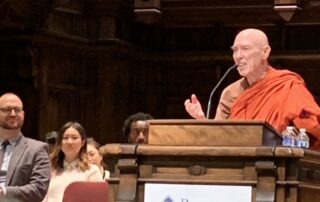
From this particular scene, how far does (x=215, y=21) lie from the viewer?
839 cm

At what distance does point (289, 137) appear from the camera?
341 centimetres

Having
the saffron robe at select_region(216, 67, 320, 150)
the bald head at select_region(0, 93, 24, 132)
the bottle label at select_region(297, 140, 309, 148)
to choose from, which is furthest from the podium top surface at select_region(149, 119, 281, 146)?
the bald head at select_region(0, 93, 24, 132)

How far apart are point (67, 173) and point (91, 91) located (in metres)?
2.80

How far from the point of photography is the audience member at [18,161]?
4707mm

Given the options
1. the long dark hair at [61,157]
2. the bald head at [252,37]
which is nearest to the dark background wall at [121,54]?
the long dark hair at [61,157]

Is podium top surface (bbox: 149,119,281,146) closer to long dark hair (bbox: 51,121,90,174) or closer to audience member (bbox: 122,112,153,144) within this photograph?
long dark hair (bbox: 51,121,90,174)

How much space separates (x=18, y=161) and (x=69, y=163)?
3.00ft

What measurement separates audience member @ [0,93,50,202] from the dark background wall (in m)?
2.66

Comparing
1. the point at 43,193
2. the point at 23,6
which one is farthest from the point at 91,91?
the point at 43,193

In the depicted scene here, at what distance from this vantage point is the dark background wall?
25.7 feet

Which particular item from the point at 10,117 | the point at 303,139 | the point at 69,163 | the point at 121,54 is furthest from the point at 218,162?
the point at 121,54

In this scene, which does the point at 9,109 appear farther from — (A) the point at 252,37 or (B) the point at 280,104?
(B) the point at 280,104

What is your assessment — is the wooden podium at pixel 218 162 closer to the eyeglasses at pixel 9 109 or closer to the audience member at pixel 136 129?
the eyeglasses at pixel 9 109

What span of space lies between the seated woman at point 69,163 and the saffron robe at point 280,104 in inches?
75.4
